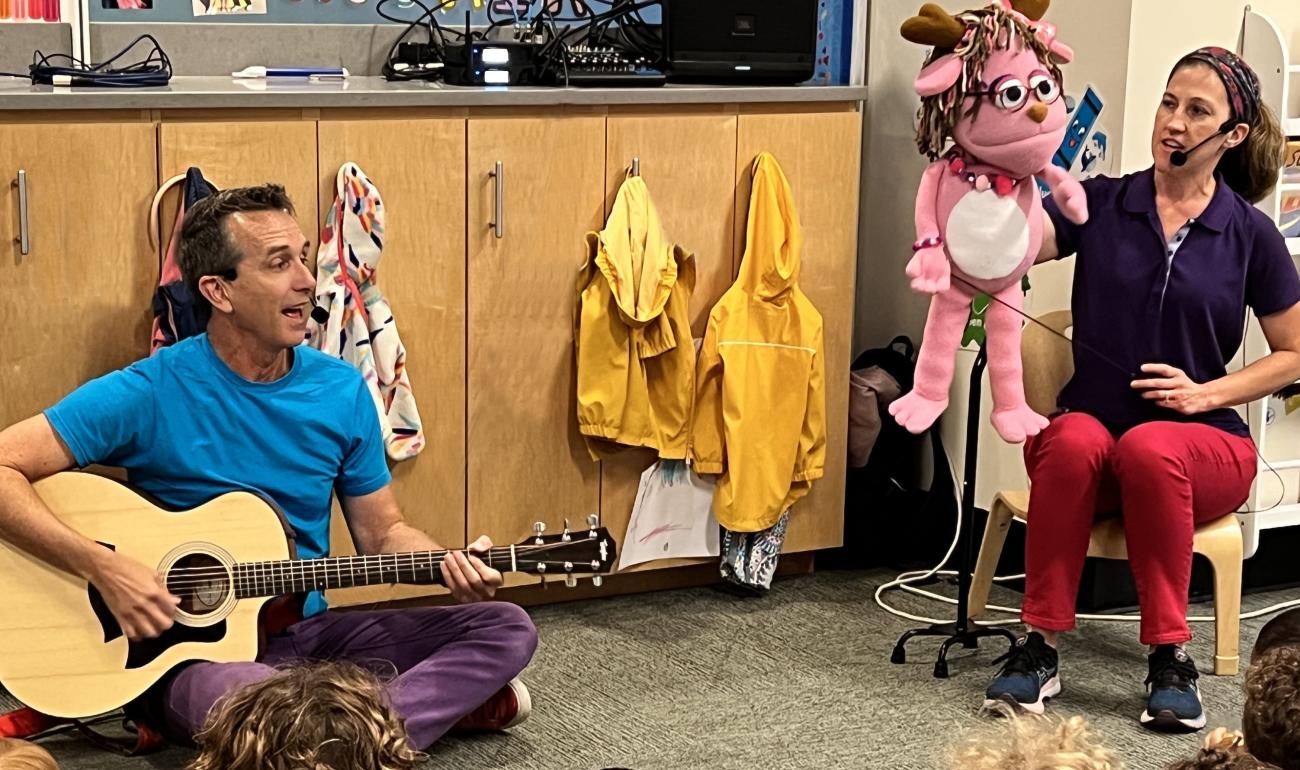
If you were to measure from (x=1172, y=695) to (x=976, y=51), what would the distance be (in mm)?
1190

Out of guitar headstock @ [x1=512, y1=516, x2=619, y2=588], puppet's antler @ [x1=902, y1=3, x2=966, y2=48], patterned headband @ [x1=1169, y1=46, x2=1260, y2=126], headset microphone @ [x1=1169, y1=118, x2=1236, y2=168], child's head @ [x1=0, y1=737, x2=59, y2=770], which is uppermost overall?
puppet's antler @ [x1=902, y1=3, x2=966, y2=48]

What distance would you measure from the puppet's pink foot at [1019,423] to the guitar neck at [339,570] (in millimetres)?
998

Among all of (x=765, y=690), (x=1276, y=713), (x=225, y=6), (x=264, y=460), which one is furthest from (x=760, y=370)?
(x=1276, y=713)

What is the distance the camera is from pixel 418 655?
2.88 metres

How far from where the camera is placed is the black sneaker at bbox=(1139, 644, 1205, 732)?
302 cm

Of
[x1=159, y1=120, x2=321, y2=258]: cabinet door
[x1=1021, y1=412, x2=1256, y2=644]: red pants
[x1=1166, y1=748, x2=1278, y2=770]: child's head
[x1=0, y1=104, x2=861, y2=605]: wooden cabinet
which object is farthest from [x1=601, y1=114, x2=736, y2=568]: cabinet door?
[x1=1166, y1=748, x2=1278, y2=770]: child's head

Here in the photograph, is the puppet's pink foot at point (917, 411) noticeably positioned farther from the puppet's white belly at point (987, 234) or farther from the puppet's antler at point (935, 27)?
the puppet's antler at point (935, 27)

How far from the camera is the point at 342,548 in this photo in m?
3.39

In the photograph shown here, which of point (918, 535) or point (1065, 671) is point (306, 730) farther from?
point (918, 535)

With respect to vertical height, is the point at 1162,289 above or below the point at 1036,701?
above

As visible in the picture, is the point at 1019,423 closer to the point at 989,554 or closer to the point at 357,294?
the point at 989,554

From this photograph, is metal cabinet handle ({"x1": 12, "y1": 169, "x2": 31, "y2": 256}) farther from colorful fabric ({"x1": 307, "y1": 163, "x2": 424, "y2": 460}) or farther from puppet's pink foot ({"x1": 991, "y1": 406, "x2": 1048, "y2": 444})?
puppet's pink foot ({"x1": 991, "y1": 406, "x2": 1048, "y2": 444})

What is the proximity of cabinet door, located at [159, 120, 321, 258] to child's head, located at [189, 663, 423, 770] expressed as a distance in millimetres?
1701

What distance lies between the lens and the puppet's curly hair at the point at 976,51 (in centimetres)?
293
